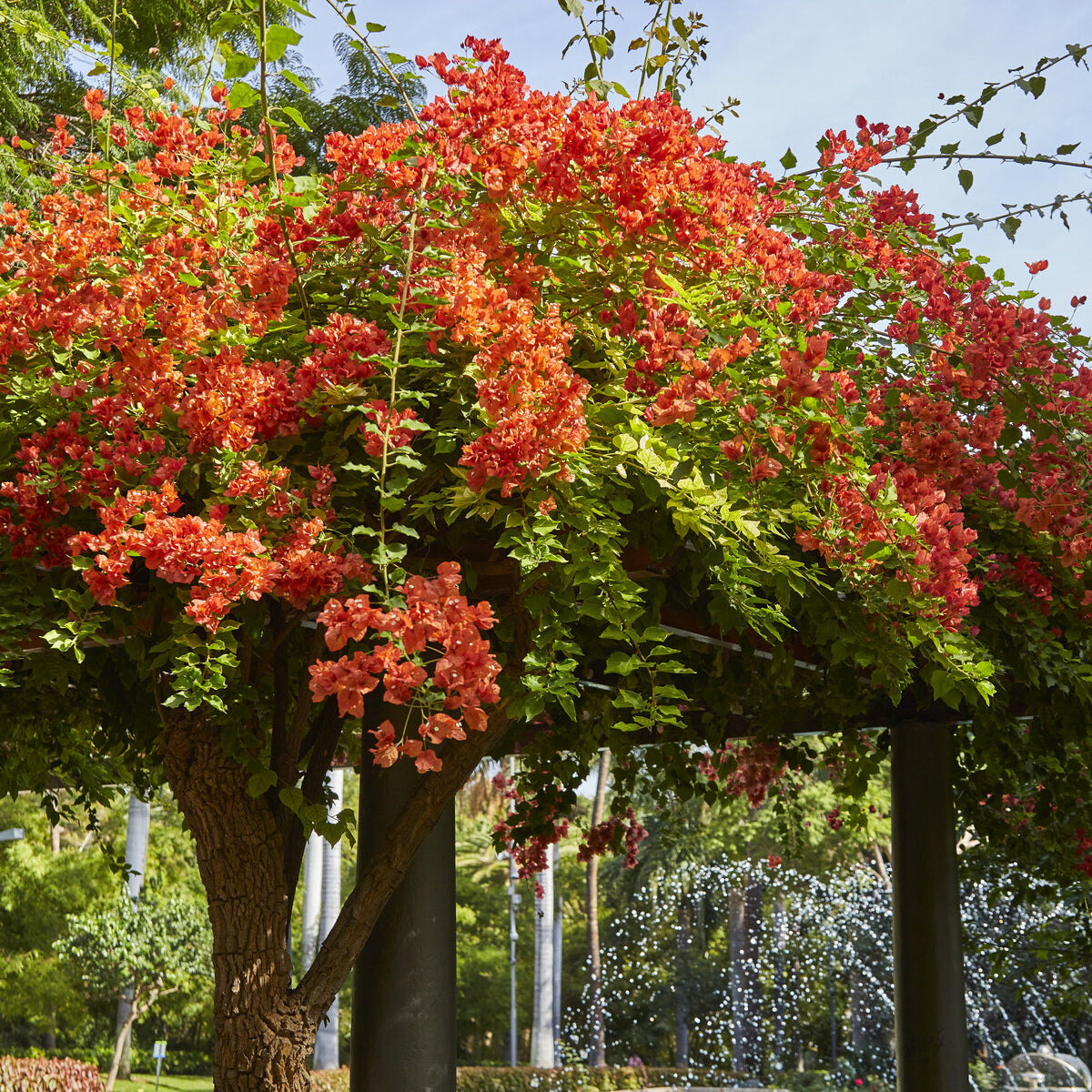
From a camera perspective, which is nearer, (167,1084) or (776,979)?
(776,979)

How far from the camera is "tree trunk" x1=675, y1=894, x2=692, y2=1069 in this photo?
21797 mm

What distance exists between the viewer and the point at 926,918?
13.2 feet

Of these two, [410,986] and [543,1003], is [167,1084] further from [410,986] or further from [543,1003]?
[410,986]

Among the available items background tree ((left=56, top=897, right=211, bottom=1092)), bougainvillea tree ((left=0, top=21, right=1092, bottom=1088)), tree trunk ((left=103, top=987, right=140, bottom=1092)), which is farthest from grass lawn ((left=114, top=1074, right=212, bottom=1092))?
bougainvillea tree ((left=0, top=21, right=1092, bottom=1088))

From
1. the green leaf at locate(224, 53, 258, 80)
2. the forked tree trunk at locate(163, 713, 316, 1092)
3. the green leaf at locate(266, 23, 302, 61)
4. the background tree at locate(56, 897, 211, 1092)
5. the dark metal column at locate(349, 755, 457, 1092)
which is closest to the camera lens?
the green leaf at locate(266, 23, 302, 61)

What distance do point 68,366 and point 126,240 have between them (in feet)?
0.91

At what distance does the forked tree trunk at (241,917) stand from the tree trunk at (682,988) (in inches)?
834

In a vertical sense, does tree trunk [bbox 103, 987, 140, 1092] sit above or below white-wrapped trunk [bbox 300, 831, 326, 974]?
below

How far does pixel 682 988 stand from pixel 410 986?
20897mm

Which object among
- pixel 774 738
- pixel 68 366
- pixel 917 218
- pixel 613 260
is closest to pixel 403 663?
pixel 613 260

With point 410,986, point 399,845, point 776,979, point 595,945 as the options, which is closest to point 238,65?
point 399,845

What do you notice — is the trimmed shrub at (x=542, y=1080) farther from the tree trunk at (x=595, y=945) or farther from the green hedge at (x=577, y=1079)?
the tree trunk at (x=595, y=945)

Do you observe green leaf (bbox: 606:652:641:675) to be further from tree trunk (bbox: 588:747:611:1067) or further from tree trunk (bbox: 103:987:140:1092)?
tree trunk (bbox: 588:747:611:1067)

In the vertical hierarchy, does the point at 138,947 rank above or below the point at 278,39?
below
